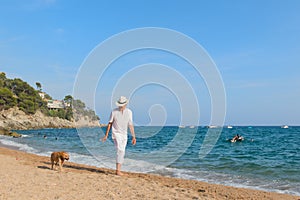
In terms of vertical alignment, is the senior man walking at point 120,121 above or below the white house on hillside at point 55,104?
below

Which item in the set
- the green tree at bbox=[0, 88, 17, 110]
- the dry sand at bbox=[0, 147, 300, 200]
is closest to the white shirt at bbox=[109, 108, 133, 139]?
the dry sand at bbox=[0, 147, 300, 200]

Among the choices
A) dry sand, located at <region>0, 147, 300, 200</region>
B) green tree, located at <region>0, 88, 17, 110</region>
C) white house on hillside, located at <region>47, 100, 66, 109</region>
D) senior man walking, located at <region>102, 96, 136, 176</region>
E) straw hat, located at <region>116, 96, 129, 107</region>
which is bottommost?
dry sand, located at <region>0, 147, 300, 200</region>

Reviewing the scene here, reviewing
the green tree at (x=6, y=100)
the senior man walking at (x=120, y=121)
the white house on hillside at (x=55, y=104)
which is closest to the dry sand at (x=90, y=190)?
the senior man walking at (x=120, y=121)

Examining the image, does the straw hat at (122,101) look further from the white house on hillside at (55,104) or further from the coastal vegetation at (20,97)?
the white house on hillside at (55,104)

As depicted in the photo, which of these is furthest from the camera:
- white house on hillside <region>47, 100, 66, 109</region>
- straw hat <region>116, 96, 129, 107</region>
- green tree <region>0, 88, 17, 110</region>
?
white house on hillside <region>47, 100, 66, 109</region>

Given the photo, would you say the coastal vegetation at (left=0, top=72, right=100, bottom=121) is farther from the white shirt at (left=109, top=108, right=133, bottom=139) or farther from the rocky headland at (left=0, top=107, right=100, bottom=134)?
the white shirt at (left=109, top=108, right=133, bottom=139)

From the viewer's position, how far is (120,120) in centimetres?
828

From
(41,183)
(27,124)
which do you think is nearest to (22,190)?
(41,183)

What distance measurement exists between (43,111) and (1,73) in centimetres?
1962

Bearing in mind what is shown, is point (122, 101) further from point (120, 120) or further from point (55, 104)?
point (55, 104)

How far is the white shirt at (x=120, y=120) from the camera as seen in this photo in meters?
8.28

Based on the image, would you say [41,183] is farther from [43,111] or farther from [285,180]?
[43,111]

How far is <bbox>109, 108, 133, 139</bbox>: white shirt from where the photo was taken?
27.2 ft

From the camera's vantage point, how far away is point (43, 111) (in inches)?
4104
